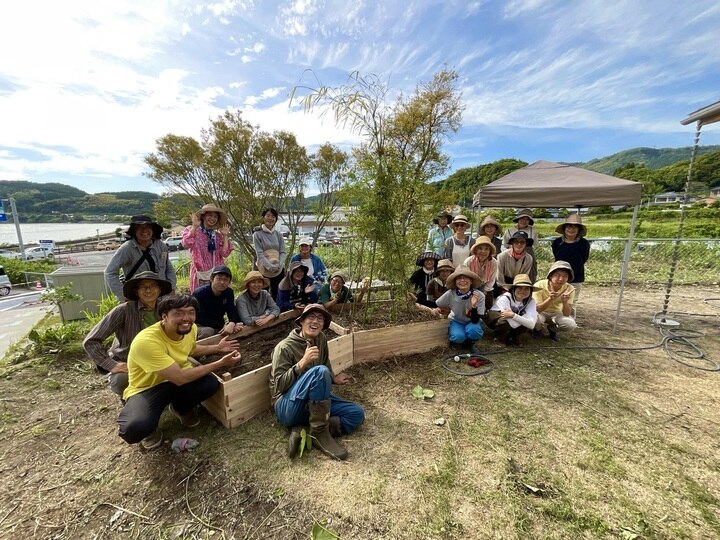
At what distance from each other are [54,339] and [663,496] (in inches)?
250

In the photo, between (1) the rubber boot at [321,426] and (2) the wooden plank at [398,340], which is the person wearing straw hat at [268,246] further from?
(1) the rubber boot at [321,426]

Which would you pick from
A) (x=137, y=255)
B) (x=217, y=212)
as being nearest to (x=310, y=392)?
(x=137, y=255)

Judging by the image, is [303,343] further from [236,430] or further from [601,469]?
[601,469]

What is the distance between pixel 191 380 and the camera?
2.39m

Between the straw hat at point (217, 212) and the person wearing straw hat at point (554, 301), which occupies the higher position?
the straw hat at point (217, 212)

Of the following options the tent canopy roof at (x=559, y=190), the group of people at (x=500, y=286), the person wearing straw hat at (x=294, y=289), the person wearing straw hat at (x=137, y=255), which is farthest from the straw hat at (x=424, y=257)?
the person wearing straw hat at (x=137, y=255)

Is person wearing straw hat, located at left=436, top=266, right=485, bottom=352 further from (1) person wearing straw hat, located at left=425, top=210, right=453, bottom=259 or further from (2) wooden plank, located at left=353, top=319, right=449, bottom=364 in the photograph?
(1) person wearing straw hat, located at left=425, top=210, right=453, bottom=259

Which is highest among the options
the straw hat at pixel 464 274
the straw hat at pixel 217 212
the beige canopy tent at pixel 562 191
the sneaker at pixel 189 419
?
the beige canopy tent at pixel 562 191

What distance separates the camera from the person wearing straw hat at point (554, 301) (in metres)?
4.00

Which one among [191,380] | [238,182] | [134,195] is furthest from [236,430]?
[134,195]

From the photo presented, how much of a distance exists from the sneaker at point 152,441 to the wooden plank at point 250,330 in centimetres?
97

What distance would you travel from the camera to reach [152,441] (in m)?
2.40

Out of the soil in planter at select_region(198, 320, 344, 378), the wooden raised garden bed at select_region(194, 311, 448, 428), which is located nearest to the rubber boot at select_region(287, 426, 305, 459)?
the wooden raised garden bed at select_region(194, 311, 448, 428)

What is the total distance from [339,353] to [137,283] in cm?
197
